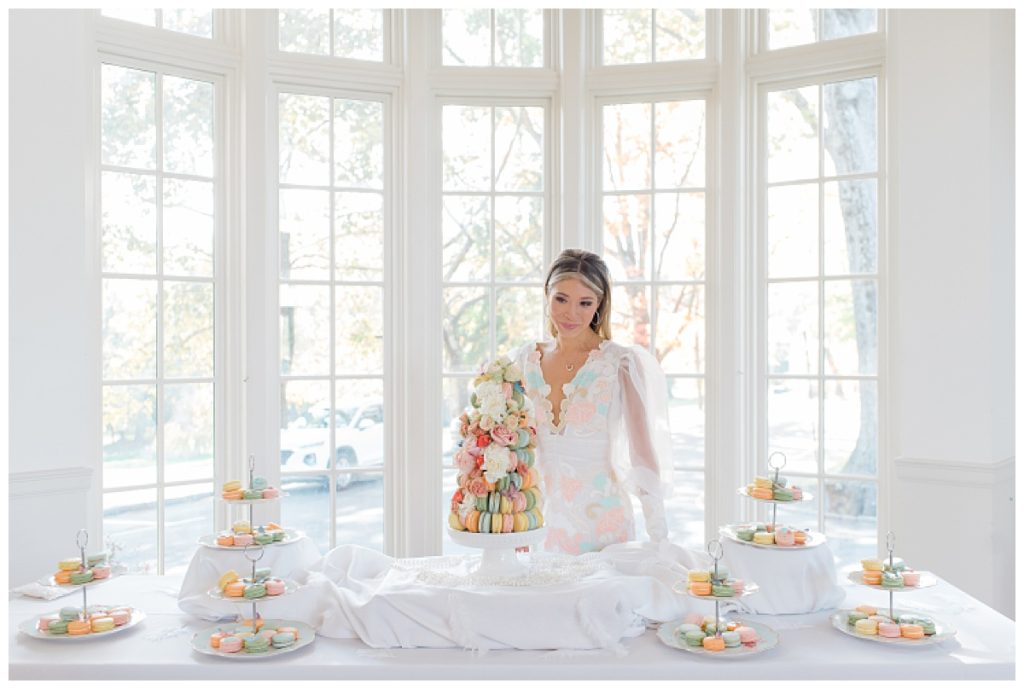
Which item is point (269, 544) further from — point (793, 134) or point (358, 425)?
point (793, 134)

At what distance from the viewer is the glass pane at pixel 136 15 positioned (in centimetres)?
409

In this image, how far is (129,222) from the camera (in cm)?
416

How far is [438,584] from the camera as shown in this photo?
2502 millimetres

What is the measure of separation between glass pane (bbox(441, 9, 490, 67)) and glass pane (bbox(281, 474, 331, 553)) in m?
2.23

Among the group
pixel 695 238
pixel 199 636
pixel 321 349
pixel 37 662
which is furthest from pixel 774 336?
pixel 37 662

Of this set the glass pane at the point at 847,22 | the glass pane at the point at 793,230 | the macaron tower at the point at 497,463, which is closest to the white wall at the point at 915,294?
the glass pane at the point at 847,22

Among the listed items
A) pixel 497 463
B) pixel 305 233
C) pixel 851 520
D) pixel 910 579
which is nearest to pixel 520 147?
pixel 305 233

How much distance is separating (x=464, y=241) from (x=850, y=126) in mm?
1941

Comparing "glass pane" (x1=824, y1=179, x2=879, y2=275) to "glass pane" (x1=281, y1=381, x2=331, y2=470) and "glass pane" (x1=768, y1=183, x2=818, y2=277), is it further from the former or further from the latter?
"glass pane" (x1=281, y1=381, x2=331, y2=470)

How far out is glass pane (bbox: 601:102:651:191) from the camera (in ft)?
15.3

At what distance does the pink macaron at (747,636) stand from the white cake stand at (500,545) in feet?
1.95

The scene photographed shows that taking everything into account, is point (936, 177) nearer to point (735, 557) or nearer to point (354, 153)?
point (735, 557)

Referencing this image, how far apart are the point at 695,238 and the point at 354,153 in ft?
5.78

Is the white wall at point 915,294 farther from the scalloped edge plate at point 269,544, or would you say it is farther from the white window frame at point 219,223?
the scalloped edge plate at point 269,544
